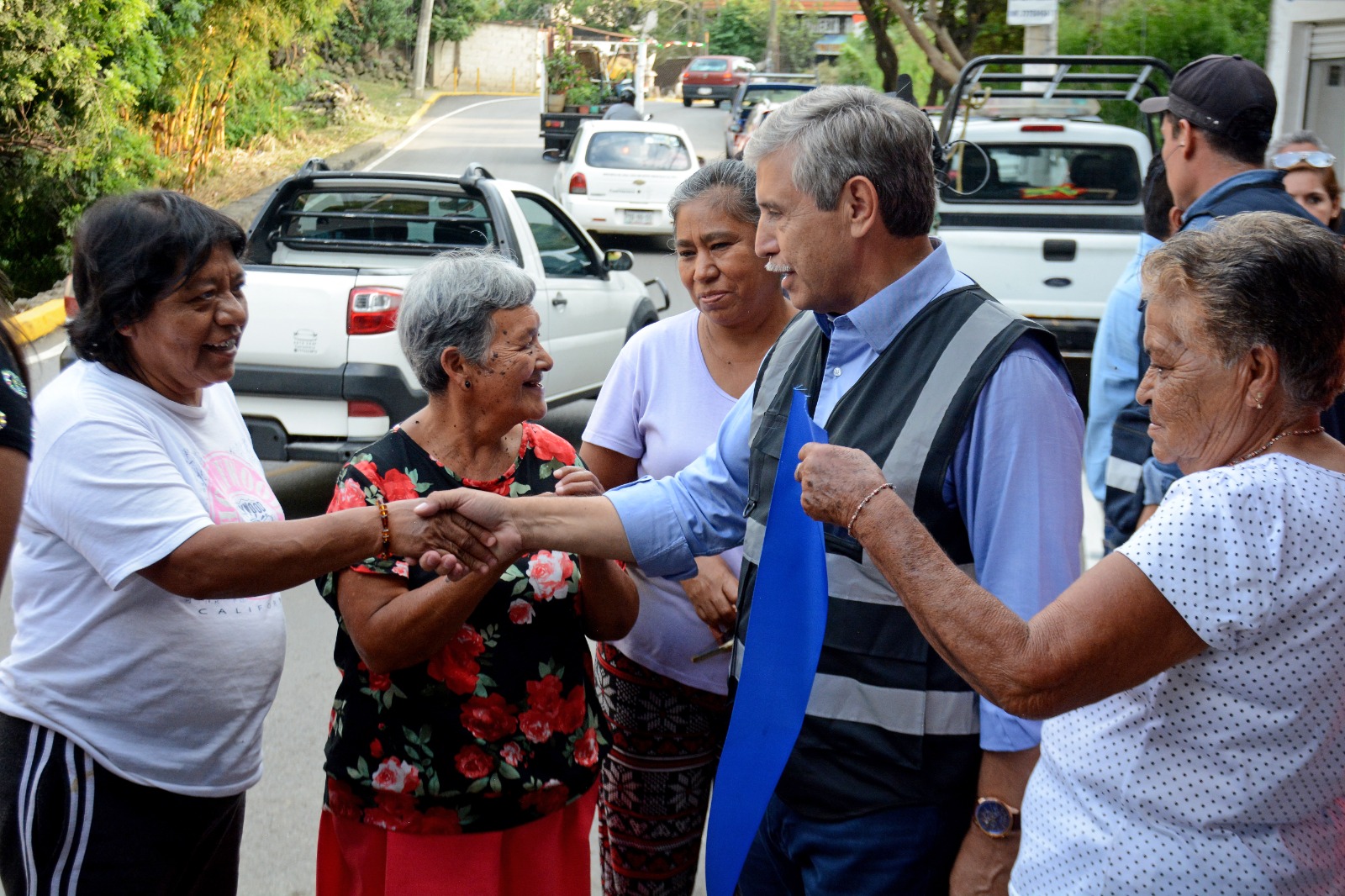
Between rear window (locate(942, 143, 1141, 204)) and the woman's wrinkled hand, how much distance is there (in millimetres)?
7826

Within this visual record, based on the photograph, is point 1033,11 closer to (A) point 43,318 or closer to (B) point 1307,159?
(B) point 1307,159

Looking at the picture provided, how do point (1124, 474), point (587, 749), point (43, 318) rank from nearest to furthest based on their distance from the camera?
point (587, 749)
point (1124, 474)
point (43, 318)

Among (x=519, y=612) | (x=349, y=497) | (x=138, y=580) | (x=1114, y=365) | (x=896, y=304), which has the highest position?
(x=896, y=304)

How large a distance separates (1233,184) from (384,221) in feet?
18.7

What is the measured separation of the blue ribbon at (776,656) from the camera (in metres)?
→ 2.01

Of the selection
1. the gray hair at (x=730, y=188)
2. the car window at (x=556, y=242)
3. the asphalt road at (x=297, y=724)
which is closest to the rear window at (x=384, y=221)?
the car window at (x=556, y=242)

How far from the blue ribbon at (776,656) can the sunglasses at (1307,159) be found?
145 inches

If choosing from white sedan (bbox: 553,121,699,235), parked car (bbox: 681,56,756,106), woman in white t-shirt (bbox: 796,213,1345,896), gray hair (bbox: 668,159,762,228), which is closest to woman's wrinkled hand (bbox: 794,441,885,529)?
woman in white t-shirt (bbox: 796,213,1345,896)

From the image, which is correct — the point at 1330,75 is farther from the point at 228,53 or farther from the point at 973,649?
the point at 228,53

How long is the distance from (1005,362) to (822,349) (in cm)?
42

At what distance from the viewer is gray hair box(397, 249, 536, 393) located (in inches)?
104

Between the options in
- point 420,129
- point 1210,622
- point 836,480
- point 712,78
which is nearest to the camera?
point 1210,622

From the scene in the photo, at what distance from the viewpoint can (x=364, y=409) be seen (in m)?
6.40

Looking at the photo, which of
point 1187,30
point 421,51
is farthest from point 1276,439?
point 421,51
